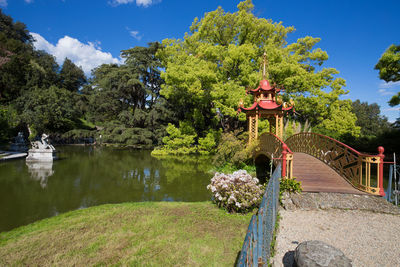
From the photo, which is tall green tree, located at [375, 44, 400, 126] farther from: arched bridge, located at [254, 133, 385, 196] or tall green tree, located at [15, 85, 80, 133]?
tall green tree, located at [15, 85, 80, 133]

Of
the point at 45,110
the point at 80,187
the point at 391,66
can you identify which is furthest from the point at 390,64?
the point at 45,110

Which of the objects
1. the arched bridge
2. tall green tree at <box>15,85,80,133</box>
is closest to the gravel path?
the arched bridge

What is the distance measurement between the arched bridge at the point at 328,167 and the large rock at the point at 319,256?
12.0ft

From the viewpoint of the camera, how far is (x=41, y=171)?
1275 centimetres

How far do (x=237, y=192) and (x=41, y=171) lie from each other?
12868 millimetres

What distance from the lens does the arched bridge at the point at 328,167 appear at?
591cm

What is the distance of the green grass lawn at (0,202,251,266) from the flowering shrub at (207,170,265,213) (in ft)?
0.96

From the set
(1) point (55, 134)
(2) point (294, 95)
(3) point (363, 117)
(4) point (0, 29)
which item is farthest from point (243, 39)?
(4) point (0, 29)

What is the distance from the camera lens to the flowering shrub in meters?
5.86

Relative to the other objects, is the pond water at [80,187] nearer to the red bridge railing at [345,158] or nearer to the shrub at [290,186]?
the shrub at [290,186]

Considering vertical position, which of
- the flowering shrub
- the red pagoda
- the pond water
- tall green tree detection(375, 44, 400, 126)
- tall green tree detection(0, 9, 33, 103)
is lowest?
the pond water

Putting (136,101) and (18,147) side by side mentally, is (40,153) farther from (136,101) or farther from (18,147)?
(136,101)

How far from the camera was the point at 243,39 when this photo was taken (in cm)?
1891

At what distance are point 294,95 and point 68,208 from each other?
1834 centimetres
